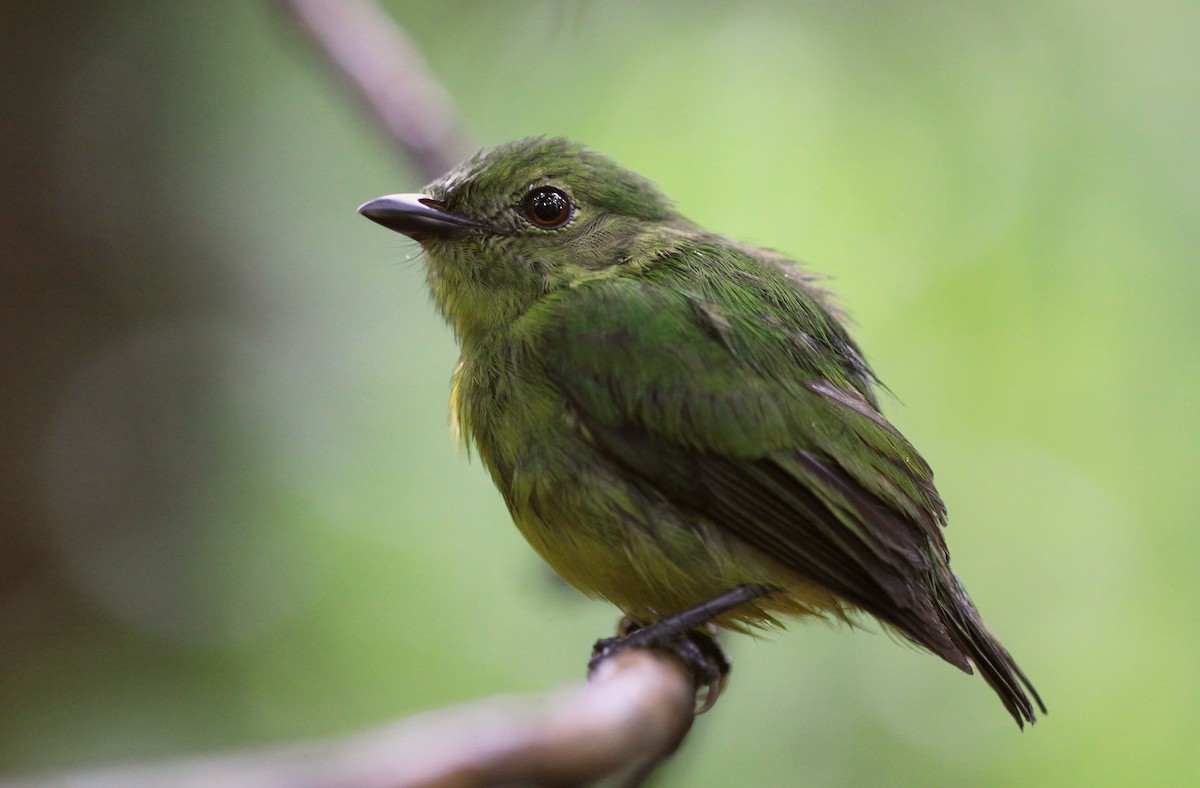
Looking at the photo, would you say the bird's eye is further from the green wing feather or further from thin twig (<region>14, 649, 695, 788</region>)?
thin twig (<region>14, 649, 695, 788</region>)

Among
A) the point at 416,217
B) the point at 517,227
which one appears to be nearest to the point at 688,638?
the point at 517,227

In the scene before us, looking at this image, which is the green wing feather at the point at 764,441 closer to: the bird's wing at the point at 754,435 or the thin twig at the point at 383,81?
the bird's wing at the point at 754,435

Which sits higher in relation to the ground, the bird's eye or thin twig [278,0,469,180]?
thin twig [278,0,469,180]

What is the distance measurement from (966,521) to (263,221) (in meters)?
4.34

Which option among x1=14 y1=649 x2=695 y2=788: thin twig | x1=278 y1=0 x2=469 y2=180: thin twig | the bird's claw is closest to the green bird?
the bird's claw

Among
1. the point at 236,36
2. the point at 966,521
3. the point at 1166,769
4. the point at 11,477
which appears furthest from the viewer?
the point at 236,36

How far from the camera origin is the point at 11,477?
443 centimetres

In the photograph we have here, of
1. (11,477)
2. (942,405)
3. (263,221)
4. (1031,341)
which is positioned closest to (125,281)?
(11,477)

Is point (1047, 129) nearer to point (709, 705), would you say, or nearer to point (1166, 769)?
point (1166, 769)

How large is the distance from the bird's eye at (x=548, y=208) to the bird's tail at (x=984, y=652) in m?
1.44

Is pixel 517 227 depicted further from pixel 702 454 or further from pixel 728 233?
pixel 728 233

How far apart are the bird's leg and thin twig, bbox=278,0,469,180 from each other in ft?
5.67

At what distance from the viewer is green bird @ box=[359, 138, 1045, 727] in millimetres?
2543

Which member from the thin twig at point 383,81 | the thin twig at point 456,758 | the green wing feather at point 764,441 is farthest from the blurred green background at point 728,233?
the thin twig at point 456,758
